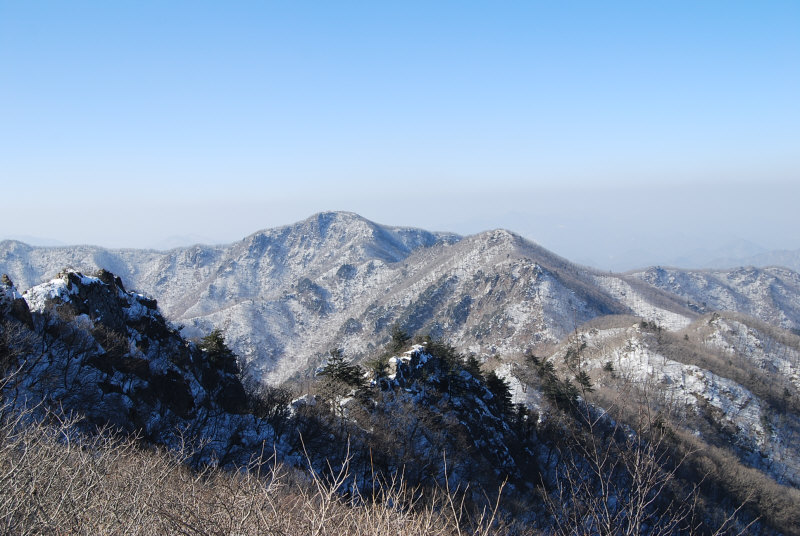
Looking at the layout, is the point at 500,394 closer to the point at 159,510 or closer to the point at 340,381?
the point at 340,381

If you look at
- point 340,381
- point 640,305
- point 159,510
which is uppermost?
point 159,510

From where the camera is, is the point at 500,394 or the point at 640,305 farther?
the point at 640,305

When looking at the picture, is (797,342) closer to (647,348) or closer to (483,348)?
(647,348)

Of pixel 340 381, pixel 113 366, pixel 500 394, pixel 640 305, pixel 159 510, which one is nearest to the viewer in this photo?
pixel 159 510

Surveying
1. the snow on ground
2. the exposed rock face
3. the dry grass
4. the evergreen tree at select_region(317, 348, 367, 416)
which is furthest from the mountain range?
the snow on ground

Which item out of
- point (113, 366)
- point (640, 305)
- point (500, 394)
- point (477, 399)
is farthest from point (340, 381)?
point (640, 305)

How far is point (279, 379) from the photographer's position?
13950 centimetres

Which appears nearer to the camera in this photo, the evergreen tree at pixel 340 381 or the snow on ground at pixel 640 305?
the evergreen tree at pixel 340 381

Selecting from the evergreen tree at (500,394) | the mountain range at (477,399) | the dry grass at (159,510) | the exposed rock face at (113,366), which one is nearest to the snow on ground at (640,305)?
the mountain range at (477,399)

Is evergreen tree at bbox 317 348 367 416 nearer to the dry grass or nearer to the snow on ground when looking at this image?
the dry grass

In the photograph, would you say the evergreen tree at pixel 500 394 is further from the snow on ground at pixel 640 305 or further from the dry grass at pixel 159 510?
the snow on ground at pixel 640 305

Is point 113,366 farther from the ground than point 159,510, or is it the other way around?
point 159,510

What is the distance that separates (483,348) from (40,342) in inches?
4775

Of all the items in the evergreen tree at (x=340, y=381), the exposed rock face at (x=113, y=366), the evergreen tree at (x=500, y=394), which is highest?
the exposed rock face at (x=113, y=366)
